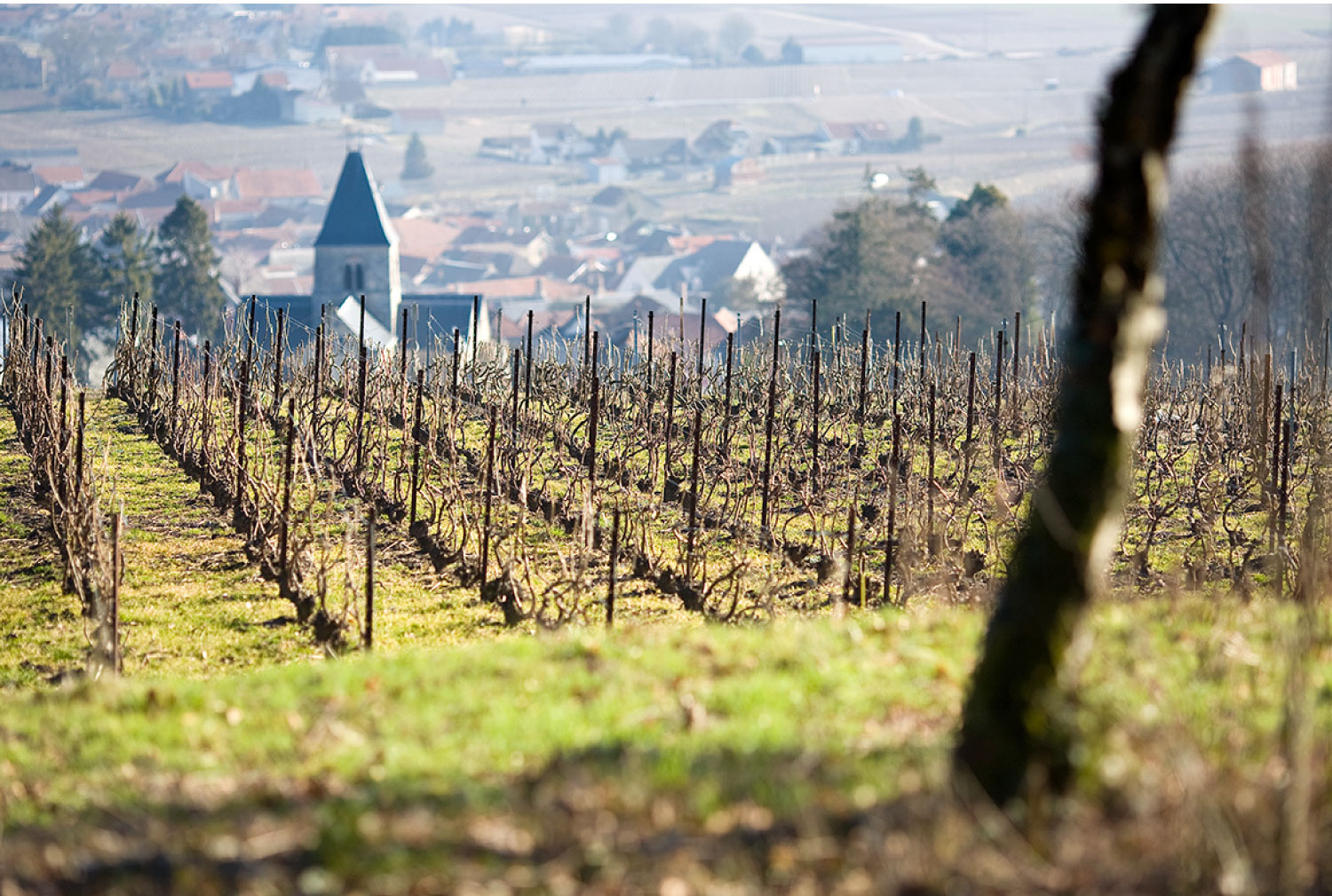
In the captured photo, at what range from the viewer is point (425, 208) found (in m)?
122

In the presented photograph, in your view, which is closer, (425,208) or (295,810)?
(295,810)

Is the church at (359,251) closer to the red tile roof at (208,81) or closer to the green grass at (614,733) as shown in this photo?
the green grass at (614,733)

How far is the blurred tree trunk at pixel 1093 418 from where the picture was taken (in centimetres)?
376

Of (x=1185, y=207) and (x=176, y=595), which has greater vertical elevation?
(x=1185, y=207)

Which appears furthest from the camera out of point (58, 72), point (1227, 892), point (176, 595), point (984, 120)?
point (58, 72)

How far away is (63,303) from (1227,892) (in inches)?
1730

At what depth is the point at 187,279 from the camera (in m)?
46.6

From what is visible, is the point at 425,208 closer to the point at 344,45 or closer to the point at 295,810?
the point at 344,45

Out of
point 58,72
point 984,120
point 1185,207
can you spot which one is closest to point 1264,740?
point 1185,207

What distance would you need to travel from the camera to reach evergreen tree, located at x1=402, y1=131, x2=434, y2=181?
134625 millimetres

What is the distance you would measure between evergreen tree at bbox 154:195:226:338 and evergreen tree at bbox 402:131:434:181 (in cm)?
8926

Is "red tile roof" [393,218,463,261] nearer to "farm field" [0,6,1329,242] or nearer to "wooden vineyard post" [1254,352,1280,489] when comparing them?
"farm field" [0,6,1329,242]

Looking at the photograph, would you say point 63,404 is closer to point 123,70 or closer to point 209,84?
point 209,84

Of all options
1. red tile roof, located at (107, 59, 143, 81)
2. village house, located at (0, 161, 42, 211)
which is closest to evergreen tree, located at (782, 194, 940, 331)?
village house, located at (0, 161, 42, 211)
